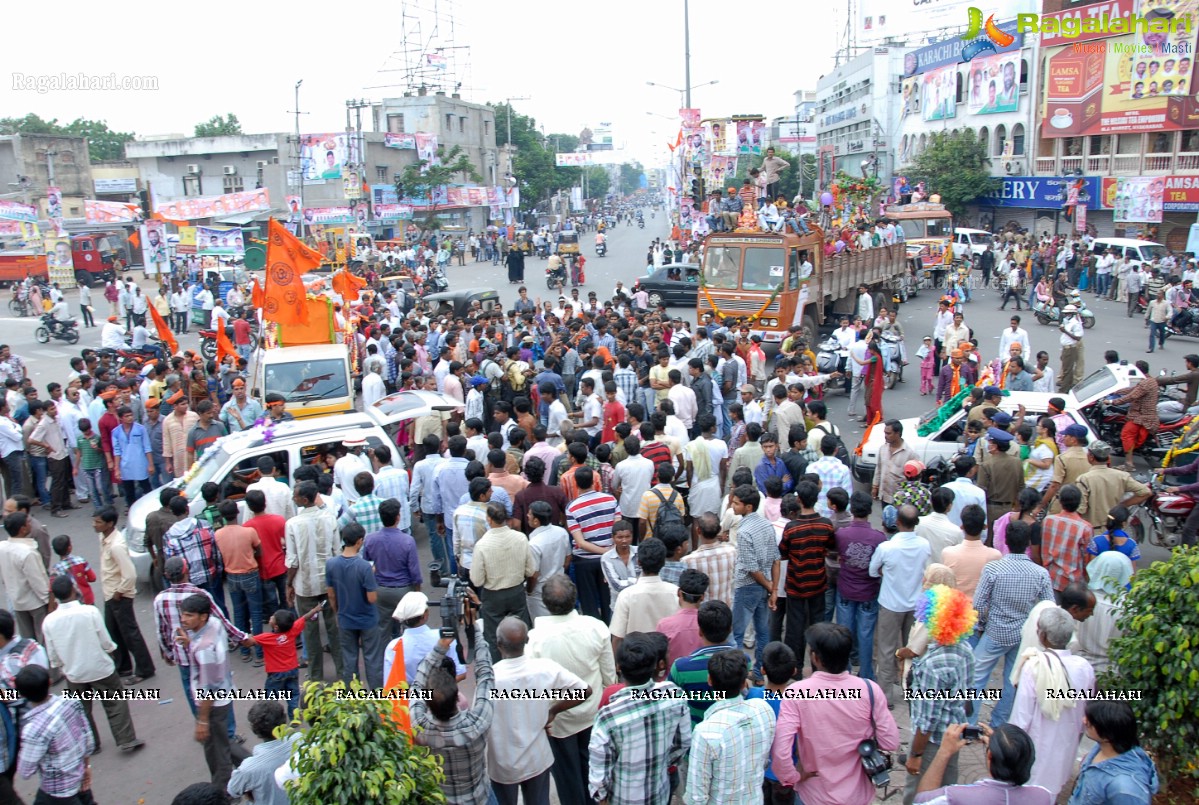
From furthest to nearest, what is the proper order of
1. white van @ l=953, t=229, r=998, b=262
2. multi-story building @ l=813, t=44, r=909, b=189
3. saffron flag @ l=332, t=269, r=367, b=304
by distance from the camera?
1. multi-story building @ l=813, t=44, r=909, b=189
2. white van @ l=953, t=229, r=998, b=262
3. saffron flag @ l=332, t=269, r=367, b=304

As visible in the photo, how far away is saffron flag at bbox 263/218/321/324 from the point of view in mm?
13445

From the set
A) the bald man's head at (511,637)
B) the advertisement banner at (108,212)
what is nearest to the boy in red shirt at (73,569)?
the bald man's head at (511,637)

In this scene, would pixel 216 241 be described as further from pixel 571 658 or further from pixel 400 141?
pixel 571 658

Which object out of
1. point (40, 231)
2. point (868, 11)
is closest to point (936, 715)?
point (40, 231)

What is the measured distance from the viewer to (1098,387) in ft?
35.8

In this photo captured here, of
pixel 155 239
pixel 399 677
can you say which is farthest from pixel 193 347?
pixel 399 677

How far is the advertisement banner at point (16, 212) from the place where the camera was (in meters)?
36.6

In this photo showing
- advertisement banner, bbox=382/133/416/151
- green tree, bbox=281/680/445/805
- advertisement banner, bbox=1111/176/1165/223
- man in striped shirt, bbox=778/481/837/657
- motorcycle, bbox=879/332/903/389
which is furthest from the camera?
advertisement banner, bbox=382/133/416/151

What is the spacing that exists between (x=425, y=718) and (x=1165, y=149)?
121 feet

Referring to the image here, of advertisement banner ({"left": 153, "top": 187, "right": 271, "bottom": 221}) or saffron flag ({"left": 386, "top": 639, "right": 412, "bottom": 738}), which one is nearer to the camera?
saffron flag ({"left": 386, "top": 639, "right": 412, "bottom": 738})

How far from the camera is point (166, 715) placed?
6.80 metres

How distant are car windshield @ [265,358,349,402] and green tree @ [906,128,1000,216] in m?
35.5

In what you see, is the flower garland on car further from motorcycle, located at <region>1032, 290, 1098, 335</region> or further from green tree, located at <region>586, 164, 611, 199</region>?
green tree, located at <region>586, 164, 611, 199</region>

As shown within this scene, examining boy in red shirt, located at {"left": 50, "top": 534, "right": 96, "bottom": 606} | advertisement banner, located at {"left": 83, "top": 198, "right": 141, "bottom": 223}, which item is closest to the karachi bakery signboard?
boy in red shirt, located at {"left": 50, "top": 534, "right": 96, "bottom": 606}
